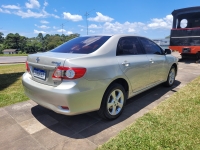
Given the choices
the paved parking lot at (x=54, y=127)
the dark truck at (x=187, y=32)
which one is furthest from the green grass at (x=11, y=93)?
the dark truck at (x=187, y=32)

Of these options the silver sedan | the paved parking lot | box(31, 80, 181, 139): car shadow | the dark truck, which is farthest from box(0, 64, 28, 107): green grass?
the dark truck

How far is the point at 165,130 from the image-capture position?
8.84 ft

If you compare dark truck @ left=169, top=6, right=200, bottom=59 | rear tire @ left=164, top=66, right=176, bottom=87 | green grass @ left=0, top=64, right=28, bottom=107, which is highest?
dark truck @ left=169, top=6, right=200, bottom=59

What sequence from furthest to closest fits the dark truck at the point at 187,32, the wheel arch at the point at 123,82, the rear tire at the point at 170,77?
1. the dark truck at the point at 187,32
2. the rear tire at the point at 170,77
3. the wheel arch at the point at 123,82

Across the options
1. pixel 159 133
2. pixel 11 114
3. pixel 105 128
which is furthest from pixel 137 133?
pixel 11 114

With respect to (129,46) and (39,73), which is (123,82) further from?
(39,73)

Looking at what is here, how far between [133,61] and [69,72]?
4.97ft

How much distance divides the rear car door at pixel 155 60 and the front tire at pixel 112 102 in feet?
3.99

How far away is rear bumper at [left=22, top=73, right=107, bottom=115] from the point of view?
2430 millimetres

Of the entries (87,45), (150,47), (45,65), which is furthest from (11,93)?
(150,47)

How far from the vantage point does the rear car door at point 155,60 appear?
13.2 feet

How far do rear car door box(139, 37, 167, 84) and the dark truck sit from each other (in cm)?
623

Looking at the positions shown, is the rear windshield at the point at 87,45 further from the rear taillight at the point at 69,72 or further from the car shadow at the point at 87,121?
the car shadow at the point at 87,121

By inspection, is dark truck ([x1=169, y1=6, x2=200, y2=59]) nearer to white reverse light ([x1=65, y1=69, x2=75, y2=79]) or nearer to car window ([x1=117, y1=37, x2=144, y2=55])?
car window ([x1=117, y1=37, x2=144, y2=55])
